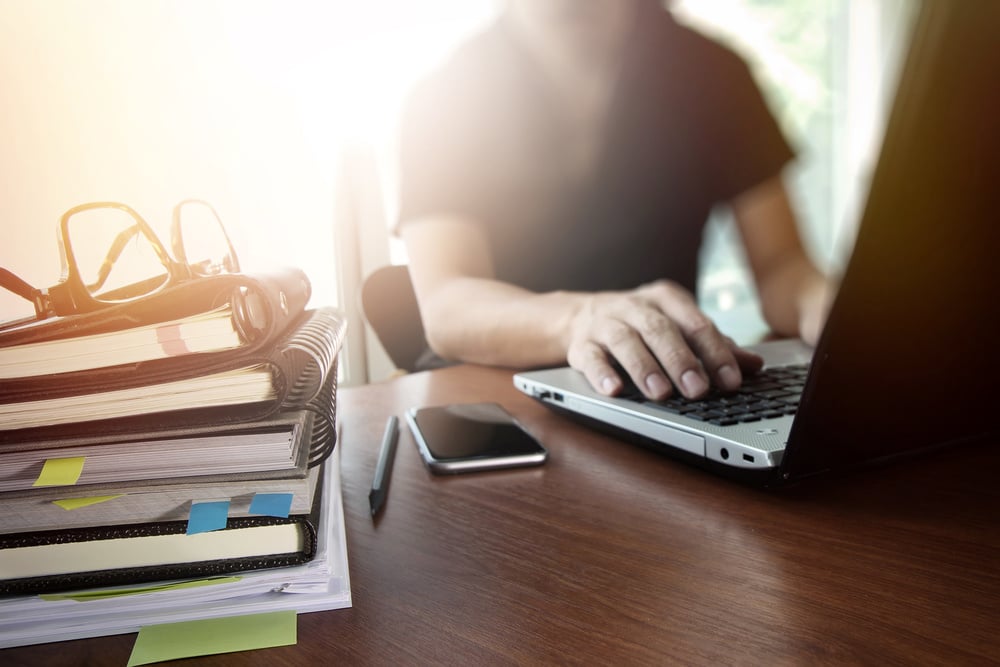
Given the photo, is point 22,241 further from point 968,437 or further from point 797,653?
point 968,437

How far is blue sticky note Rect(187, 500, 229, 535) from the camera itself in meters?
0.25

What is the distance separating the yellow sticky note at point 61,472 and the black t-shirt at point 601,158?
3.10ft

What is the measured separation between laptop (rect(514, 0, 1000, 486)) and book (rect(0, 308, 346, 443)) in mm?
223

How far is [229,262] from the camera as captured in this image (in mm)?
470

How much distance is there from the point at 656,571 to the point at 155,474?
199 millimetres

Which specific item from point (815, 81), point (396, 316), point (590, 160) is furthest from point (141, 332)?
point (815, 81)

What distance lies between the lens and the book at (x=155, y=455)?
10.0 inches

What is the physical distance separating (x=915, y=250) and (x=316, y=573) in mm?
268

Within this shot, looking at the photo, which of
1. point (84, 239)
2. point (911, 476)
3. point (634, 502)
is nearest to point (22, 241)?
point (84, 239)

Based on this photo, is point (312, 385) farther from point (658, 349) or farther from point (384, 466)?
point (658, 349)

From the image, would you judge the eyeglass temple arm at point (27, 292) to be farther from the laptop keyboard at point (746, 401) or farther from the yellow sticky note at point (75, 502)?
the laptop keyboard at point (746, 401)

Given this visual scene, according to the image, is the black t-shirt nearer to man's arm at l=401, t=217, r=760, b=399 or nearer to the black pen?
man's arm at l=401, t=217, r=760, b=399

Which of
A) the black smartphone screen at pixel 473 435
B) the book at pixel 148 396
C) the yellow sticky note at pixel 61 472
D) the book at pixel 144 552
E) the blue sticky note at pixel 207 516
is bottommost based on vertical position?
the black smartphone screen at pixel 473 435

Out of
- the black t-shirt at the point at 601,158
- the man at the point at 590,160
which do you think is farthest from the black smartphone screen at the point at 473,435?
the black t-shirt at the point at 601,158
